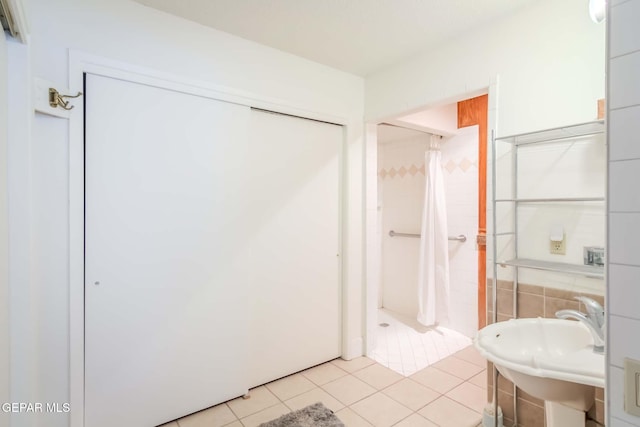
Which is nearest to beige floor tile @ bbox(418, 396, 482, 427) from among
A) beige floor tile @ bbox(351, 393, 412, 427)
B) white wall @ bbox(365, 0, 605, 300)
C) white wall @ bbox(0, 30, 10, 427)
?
beige floor tile @ bbox(351, 393, 412, 427)

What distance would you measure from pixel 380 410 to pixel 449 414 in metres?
0.41

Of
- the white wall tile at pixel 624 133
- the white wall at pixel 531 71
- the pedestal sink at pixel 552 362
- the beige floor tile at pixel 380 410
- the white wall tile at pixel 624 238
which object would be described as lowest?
the beige floor tile at pixel 380 410

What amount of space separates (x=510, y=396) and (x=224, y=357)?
5.54ft

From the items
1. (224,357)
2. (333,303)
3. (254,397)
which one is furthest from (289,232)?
(254,397)

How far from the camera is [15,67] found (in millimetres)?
1277

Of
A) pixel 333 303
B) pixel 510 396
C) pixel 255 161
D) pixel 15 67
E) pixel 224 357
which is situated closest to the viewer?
pixel 15 67

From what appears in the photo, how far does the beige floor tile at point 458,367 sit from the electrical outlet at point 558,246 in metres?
1.23

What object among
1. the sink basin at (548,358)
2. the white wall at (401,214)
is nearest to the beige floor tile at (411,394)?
the sink basin at (548,358)

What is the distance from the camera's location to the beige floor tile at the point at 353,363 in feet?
8.07

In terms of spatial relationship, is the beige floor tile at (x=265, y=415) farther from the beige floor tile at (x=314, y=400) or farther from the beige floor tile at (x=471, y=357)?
the beige floor tile at (x=471, y=357)

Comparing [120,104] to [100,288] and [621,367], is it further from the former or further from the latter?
[621,367]

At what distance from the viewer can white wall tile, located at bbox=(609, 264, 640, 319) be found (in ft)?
1.89

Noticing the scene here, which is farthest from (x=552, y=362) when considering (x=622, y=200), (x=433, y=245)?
(x=433, y=245)

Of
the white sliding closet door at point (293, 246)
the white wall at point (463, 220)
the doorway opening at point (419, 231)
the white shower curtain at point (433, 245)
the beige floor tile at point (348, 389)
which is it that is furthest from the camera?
the white shower curtain at point (433, 245)
